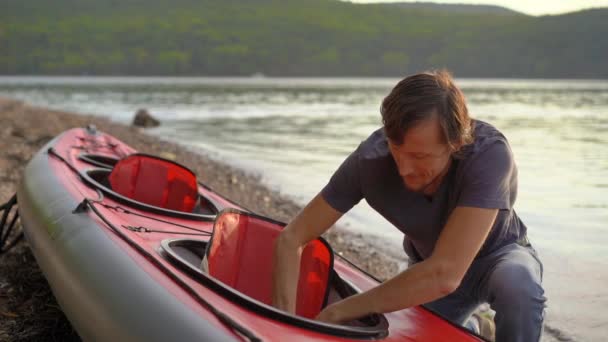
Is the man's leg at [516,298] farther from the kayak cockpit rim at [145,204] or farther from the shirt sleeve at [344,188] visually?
the kayak cockpit rim at [145,204]

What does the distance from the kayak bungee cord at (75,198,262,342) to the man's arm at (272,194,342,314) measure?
0.43 m

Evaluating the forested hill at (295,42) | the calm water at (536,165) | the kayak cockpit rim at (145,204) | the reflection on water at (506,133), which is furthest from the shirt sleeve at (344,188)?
the forested hill at (295,42)

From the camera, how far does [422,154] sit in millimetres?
2305

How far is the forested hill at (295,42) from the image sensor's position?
281ft

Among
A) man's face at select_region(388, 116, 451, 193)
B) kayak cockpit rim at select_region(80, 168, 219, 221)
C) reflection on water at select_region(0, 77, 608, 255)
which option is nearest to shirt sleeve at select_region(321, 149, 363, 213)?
man's face at select_region(388, 116, 451, 193)

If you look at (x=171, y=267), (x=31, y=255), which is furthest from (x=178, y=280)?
(x=31, y=255)

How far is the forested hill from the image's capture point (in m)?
85.6

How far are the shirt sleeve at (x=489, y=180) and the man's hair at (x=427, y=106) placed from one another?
0.11 metres

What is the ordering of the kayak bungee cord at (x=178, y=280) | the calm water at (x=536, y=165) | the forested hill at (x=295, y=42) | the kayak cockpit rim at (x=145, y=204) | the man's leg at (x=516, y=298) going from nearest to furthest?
the kayak bungee cord at (x=178, y=280) < the man's leg at (x=516, y=298) < the kayak cockpit rim at (x=145, y=204) < the calm water at (x=536, y=165) < the forested hill at (x=295, y=42)

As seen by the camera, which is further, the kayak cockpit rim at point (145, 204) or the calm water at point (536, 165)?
the calm water at point (536, 165)

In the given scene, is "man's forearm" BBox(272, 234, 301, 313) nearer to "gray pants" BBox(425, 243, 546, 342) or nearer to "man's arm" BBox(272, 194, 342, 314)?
"man's arm" BBox(272, 194, 342, 314)

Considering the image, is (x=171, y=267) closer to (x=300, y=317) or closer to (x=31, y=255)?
(x=300, y=317)

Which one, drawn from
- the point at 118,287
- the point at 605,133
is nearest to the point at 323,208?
the point at 118,287

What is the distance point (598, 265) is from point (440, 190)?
11.4ft
